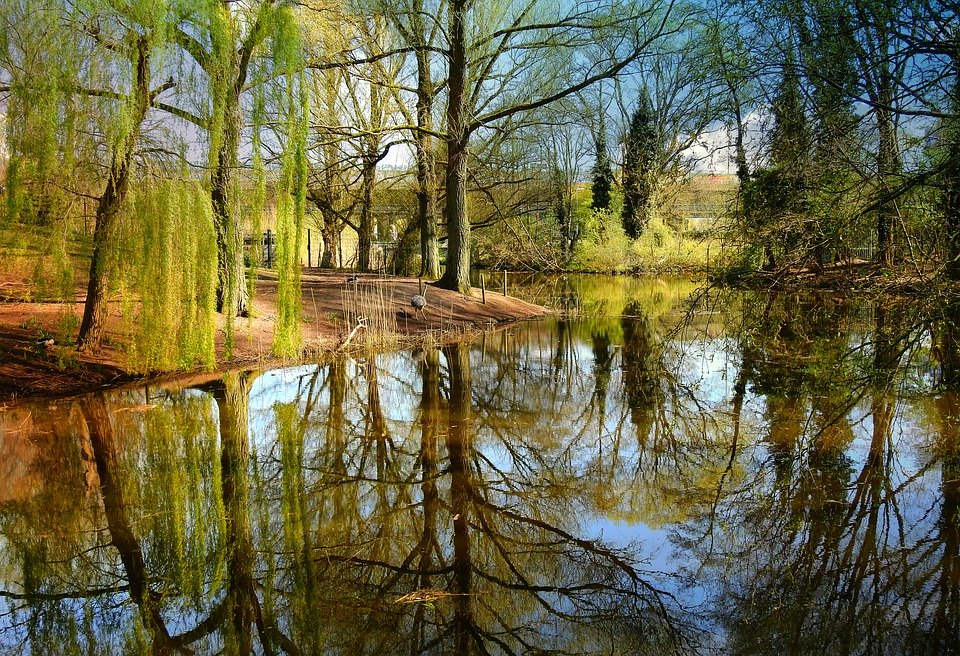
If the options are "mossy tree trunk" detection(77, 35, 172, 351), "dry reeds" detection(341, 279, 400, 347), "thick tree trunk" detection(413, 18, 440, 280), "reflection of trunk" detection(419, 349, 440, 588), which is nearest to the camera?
"reflection of trunk" detection(419, 349, 440, 588)

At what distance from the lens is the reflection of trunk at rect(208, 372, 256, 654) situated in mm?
3436

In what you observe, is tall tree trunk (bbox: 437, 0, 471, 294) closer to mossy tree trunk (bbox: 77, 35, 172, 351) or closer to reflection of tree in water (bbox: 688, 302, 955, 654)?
mossy tree trunk (bbox: 77, 35, 172, 351)

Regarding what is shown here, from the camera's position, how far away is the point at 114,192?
757 cm

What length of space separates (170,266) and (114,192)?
112 centimetres

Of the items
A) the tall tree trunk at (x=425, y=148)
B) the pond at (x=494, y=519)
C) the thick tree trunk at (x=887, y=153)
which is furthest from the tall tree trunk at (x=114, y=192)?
the tall tree trunk at (x=425, y=148)

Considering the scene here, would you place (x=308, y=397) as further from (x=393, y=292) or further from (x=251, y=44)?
(x=393, y=292)

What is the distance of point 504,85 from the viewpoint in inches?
675

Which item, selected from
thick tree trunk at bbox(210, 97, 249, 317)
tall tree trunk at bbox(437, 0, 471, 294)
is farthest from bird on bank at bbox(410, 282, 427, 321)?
thick tree trunk at bbox(210, 97, 249, 317)

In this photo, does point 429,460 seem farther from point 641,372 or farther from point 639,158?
point 639,158

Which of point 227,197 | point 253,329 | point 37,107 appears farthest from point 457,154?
point 37,107

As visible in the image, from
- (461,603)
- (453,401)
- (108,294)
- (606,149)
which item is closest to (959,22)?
(461,603)

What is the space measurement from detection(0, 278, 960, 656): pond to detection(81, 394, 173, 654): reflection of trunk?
0.07 feet

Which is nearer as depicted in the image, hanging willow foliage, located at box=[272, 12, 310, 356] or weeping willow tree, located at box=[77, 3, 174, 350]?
weeping willow tree, located at box=[77, 3, 174, 350]

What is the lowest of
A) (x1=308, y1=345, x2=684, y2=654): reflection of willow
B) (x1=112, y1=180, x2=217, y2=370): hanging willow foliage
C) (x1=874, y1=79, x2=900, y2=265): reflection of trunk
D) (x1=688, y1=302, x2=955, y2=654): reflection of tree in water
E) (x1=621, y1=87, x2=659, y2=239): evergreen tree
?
(x1=308, y1=345, x2=684, y2=654): reflection of willow
